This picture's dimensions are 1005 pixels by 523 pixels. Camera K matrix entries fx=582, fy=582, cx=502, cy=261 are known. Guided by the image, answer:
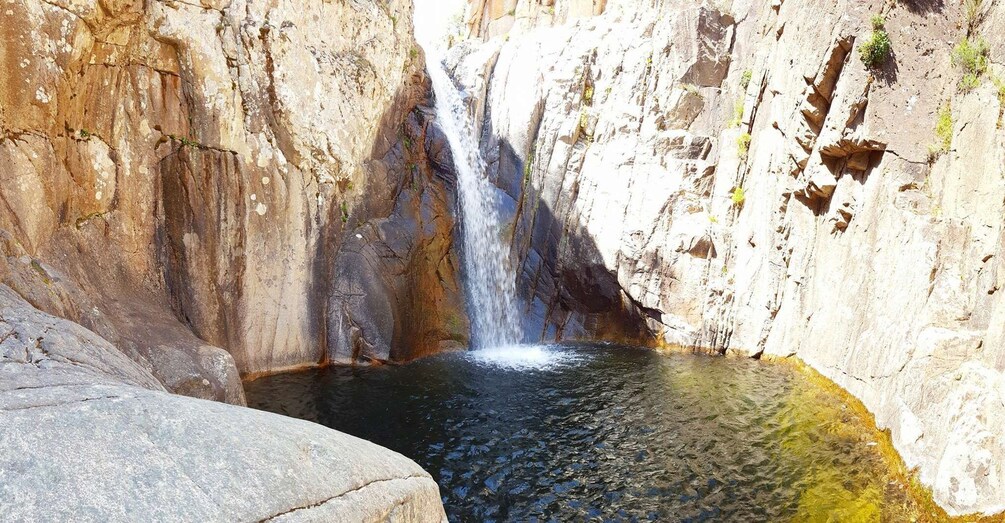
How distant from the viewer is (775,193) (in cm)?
1875

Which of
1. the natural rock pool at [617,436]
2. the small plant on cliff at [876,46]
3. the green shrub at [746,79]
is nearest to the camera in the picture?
the natural rock pool at [617,436]

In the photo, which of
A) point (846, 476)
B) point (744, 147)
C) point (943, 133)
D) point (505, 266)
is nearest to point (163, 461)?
point (846, 476)

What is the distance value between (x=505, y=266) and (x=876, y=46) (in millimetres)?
13917

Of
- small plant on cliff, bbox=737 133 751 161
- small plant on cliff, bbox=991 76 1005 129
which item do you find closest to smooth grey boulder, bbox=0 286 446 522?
small plant on cliff, bbox=991 76 1005 129

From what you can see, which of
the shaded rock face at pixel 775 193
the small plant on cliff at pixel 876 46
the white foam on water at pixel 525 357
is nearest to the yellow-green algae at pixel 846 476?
the shaded rock face at pixel 775 193

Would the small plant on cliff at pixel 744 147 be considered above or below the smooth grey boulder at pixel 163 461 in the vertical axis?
above

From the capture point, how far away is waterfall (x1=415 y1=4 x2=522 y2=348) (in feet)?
72.1

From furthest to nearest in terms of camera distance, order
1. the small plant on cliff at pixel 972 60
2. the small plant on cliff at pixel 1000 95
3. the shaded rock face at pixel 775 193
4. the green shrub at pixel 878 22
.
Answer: the green shrub at pixel 878 22 → the small plant on cliff at pixel 972 60 → the small plant on cliff at pixel 1000 95 → the shaded rock face at pixel 775 193

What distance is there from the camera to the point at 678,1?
79.6 feet

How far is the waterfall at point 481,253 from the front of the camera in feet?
72.1

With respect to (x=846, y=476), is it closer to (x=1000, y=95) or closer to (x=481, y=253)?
(x=1000, y=95)

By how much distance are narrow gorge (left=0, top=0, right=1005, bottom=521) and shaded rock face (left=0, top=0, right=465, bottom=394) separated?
8cm

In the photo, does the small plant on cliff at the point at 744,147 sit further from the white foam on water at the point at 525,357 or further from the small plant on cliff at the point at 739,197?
the white foam on water at the point at 525,357

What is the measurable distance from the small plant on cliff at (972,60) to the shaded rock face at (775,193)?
0.97 ft
